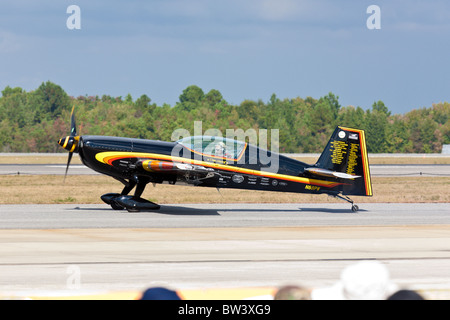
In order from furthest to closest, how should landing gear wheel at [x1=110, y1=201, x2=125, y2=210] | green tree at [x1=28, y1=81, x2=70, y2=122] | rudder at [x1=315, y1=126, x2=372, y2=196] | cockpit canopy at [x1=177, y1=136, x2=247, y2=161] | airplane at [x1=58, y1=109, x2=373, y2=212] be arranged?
1. green tree at [x1=28, y1=81, x2=70, y2=122]
2. rudder at [x1=315, y1=126, x2=372, y2=196]
3. landing gear wheel at [x1=110, y1=201, x2=125, y2=210]
4. cockpit canopy at [x1=177, y1=136, x2=247, y2=161]
5. airplane at [x1=58, y1=109, x2=373, y2=212]

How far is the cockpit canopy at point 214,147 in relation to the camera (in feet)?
60.5

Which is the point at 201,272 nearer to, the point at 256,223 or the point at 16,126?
the point at 256,223

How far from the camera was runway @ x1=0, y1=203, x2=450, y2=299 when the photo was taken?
28.6ft

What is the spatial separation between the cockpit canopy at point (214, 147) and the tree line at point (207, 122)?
7005 centimetres

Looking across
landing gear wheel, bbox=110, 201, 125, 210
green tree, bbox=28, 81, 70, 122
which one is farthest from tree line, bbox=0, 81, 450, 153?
landing gear wheel, bbox=110, 201, 125, 210

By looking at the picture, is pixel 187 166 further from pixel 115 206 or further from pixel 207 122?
pixel 207 122

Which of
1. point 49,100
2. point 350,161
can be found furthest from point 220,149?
point 49,100

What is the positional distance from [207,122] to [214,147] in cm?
9391

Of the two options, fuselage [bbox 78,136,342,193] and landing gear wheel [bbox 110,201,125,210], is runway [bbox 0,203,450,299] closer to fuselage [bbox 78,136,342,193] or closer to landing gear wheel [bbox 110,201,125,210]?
landing gear wheel [bbox 110,201,125,210]

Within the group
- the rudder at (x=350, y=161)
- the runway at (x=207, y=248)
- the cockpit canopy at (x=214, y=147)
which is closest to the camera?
the runway at (x=207, y=248)

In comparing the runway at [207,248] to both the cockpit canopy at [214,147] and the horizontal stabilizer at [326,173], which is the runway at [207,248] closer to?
the horizontal stabilizer at [326,173]

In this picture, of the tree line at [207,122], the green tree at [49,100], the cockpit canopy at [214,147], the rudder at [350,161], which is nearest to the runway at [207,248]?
the rudder at [350,161]

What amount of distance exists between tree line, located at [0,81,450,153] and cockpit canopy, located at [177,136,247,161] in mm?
70046
